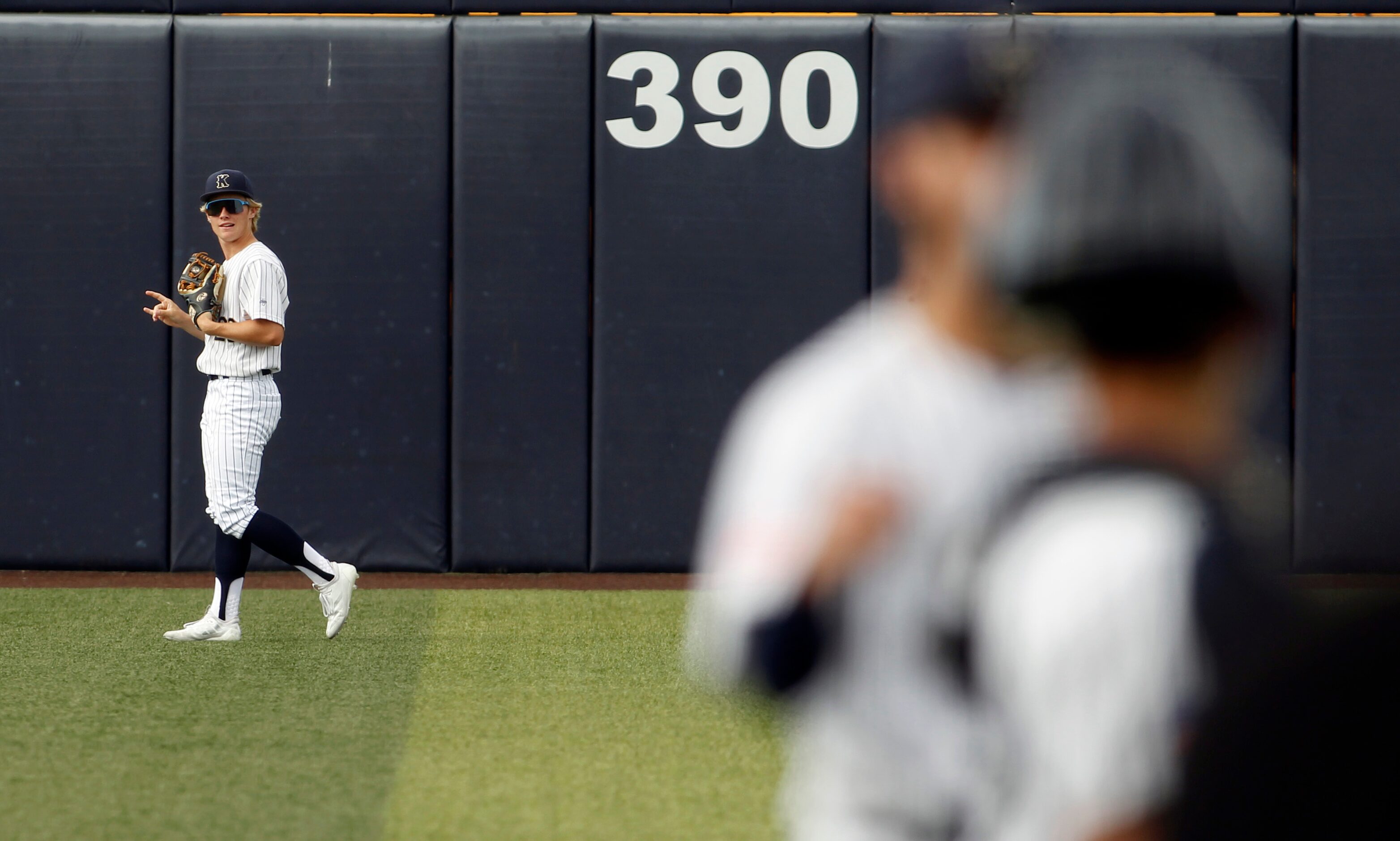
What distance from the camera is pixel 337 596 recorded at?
667 cm

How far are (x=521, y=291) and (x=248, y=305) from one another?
7.52ft

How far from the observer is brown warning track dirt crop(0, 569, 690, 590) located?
8352 mm

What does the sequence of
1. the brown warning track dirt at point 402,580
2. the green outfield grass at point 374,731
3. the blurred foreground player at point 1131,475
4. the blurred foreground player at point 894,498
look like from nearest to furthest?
the blurred foreground player at point 1131,475 → the blurred foreground player at point 894,498 → the green outfield grass at point 374,731 → the brown warning track dirt at point 402,580

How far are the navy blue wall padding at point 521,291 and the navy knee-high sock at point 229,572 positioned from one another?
212 cm

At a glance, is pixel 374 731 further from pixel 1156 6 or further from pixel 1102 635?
pixel 1156 6

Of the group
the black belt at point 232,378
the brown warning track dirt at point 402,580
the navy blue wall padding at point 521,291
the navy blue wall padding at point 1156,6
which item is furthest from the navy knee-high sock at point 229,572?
the navy blue wall padding at point 1156,6

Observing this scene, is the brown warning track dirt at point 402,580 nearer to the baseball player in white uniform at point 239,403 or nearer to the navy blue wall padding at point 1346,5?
the baseball player in white uniform at point 239,403

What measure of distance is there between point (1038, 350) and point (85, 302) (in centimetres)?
815

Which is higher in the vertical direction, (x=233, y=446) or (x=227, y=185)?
(x=227, y=185)

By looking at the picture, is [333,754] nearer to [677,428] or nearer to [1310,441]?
[677,428]

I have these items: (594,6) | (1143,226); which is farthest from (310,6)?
(1143,226)

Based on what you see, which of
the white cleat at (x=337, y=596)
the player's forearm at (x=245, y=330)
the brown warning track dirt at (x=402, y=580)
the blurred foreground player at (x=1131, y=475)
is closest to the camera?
the blurred foreground player at (x=1131, y=475)

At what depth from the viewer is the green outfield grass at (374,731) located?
420 centimetres

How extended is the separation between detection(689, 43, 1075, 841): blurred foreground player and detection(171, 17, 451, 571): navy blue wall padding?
7.25 m
